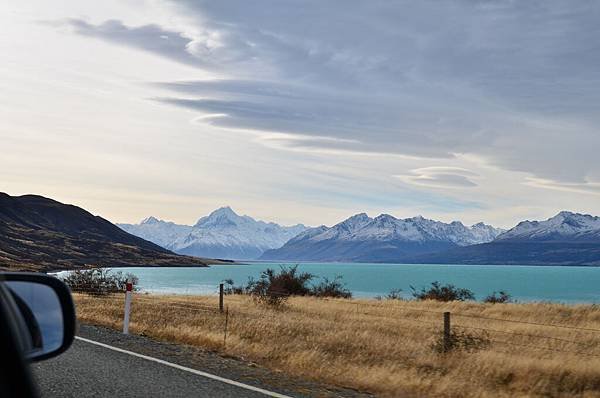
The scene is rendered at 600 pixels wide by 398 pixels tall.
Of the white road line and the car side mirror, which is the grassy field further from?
the car side mirror

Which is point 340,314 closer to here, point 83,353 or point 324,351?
point 324,351

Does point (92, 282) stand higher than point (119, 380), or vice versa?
point (92, 282)

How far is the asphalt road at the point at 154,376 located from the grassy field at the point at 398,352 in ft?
2.61

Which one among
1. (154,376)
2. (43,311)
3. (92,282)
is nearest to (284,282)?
(92,282)

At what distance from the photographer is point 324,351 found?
47.3 ft

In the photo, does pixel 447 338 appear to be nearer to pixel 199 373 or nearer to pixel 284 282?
pixel 199 373

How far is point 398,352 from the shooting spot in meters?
14.9

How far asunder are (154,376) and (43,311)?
7.76 meters

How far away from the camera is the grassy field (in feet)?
35.6

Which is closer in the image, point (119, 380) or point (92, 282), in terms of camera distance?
point (119, 380)

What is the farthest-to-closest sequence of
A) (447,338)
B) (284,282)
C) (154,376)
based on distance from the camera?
(284,282), (447,338), (154,376)

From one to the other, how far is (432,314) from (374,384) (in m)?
20.0

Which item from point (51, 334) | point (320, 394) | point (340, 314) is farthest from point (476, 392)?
point (340, 314)

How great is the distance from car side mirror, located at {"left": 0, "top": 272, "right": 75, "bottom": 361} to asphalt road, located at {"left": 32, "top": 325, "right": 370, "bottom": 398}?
621 centimetres
